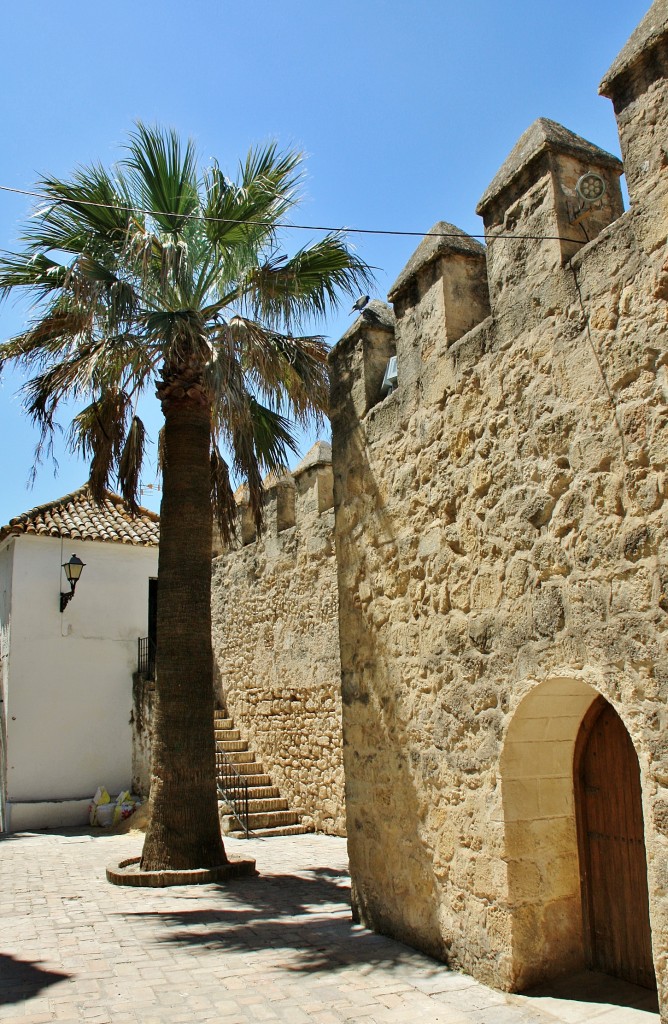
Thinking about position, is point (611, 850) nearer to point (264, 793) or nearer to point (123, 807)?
point (264, 793)

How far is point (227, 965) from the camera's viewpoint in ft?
16.3

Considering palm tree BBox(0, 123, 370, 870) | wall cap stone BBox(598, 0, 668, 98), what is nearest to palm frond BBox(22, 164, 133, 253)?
palm tree BBox(0, 123, 370, 870)

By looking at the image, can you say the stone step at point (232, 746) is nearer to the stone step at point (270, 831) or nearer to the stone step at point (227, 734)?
the stone step at point (227, 734)

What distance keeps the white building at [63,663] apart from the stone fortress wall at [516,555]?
344 inches

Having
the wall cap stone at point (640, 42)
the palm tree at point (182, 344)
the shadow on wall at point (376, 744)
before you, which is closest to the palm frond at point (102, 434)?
the palm tree at point (182, 344)

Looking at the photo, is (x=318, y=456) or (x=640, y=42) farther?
(x=318, y=456)

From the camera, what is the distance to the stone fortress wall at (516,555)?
3.51 m

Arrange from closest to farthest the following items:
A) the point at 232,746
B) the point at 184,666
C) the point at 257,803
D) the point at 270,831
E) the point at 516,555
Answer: the point at 516,555 < the point at 184,666 < the point at 270,831 < the point at 257,803 < the point at 232,746

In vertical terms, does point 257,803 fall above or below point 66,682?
below

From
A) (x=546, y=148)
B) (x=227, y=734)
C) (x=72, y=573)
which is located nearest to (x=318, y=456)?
(x=227, y=734)

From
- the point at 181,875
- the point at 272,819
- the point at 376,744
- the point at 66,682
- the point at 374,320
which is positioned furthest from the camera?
the point at 66,682

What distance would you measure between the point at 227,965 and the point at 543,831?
2.16 metres

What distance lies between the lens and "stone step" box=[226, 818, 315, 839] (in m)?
10.2

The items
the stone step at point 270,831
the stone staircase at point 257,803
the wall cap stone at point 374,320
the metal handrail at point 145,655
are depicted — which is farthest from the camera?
the metal handrail at point 145,655
